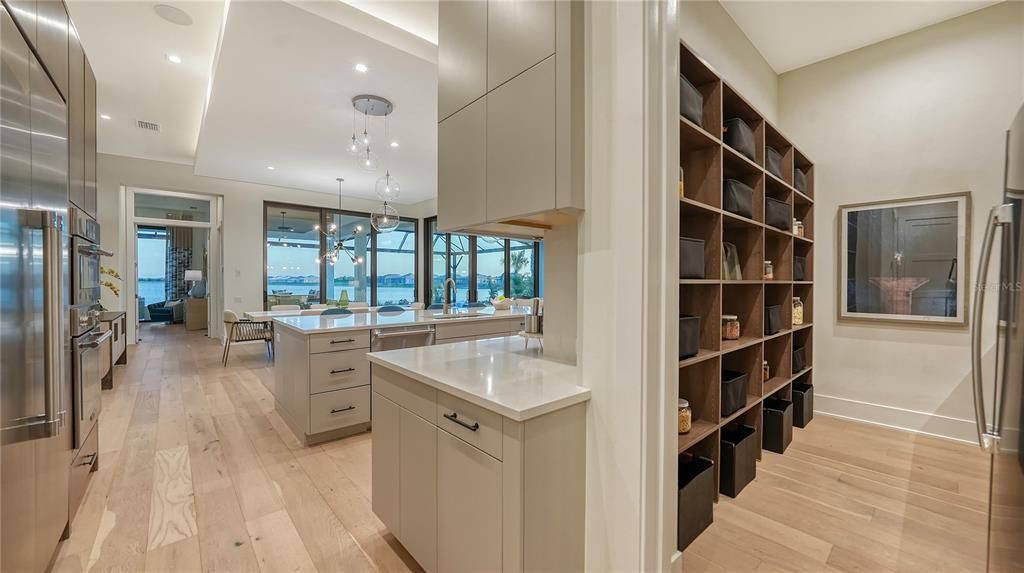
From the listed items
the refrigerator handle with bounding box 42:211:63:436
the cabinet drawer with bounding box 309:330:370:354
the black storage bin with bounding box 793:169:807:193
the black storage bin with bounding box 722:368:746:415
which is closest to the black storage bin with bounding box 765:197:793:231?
the black storage bin with bounding box 793:169:807:193

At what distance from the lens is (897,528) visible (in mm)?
1923

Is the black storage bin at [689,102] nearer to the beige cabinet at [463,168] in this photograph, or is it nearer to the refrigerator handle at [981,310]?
the beige cabinet at [463,168]

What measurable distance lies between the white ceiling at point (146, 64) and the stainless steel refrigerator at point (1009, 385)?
14.9 feet

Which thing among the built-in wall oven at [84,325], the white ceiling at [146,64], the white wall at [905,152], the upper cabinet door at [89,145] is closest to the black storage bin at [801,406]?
the white wall at [905,152]

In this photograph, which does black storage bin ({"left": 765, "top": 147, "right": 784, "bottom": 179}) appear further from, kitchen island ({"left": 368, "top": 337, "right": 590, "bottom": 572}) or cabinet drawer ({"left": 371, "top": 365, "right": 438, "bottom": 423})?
Result: cabinet drawer ({"left": 371, "top": 365, "right": 438, "bottom": 423})

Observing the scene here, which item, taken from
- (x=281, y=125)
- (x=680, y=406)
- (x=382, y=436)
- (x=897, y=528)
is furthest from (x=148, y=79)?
(x=897, y=528)

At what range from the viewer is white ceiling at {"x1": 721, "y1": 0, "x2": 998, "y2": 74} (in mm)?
2775

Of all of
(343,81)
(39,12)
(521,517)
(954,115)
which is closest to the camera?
(521,517)

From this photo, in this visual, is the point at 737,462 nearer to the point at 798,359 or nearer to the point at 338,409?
the point at 798,359

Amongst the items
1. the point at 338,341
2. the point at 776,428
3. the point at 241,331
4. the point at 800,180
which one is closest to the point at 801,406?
the point at 776,428

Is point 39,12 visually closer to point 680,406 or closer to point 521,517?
point 521,517

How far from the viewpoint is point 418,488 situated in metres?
1.55

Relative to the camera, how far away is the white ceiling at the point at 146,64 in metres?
3.11

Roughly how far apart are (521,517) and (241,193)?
8.18m
